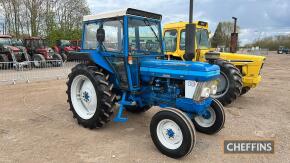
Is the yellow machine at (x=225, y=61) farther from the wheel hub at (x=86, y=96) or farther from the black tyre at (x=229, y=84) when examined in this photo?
the wheel hub at (x=86, y=96)

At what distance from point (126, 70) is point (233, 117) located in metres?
2.82

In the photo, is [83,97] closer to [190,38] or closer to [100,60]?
[100,60]

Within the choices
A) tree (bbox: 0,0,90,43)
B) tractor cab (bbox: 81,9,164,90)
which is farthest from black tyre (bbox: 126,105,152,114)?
tree (bbox: 0,0,90,43)

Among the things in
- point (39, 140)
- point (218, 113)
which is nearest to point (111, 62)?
point (39, 140)

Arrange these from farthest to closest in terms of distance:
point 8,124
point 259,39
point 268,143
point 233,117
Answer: point 259,39 < point 233,117 < point 8,124 < point 268,143

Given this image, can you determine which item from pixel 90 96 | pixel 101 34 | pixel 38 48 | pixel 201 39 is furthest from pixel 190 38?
pixel 38 48

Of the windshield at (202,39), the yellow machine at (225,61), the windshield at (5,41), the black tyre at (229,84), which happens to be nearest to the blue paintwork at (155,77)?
the yellow machine at (225,61)

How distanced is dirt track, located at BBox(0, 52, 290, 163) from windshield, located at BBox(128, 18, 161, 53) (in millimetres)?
1565

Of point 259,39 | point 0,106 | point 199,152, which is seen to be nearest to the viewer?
point 199,152

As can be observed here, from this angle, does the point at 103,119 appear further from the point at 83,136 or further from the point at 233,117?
the point at 233,117

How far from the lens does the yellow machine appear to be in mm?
6609

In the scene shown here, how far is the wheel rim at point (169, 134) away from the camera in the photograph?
397 centimetres

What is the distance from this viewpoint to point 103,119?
4840 mm

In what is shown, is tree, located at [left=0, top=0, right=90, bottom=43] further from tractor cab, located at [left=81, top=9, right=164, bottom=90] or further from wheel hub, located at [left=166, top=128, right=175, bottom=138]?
wheel hub, located at [left=166, top=128, right=175, bottom=138]
